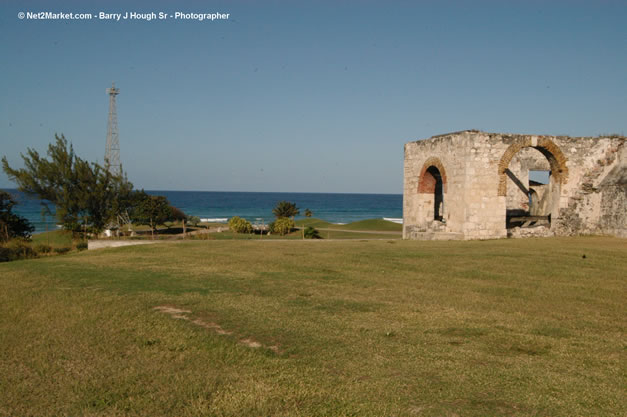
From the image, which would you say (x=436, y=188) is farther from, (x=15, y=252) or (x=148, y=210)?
(x=148, y=210)

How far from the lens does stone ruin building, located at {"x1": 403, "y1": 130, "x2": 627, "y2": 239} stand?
17078 mm

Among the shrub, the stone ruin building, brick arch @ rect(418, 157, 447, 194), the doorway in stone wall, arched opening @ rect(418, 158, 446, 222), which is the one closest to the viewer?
the shrub

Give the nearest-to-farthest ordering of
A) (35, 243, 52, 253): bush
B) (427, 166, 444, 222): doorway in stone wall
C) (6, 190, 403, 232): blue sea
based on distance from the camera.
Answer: (35, 243, 52, 253): bush → (427, 166, 444, 222): doorway in stone wall → (6, 190, 403, 232): blue sea

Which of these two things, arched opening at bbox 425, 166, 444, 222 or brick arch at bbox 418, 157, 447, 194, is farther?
arched opening at bbox 425, 166, 444, 222

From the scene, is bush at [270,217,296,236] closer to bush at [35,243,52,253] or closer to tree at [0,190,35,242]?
tree at [0,190,35,242]

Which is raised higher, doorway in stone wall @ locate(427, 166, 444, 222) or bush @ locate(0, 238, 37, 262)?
doorway in stone wall @ locate(427, 166, 444, 222)

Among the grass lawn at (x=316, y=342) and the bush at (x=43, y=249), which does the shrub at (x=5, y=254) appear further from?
the grass lawn at (x=316, y=342)

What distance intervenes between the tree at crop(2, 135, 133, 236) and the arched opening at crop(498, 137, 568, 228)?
20540 mm

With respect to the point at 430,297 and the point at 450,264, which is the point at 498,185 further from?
the point at 430,297

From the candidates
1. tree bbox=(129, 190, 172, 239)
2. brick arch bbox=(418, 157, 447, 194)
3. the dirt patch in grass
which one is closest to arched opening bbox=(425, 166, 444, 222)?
brick arch bbox=(418, 157, 447, 194)

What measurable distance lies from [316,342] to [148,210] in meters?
28.1

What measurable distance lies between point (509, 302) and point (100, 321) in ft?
18.5

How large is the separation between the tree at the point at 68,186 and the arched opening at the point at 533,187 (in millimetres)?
20540

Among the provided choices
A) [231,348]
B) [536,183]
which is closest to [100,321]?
[231,348]
